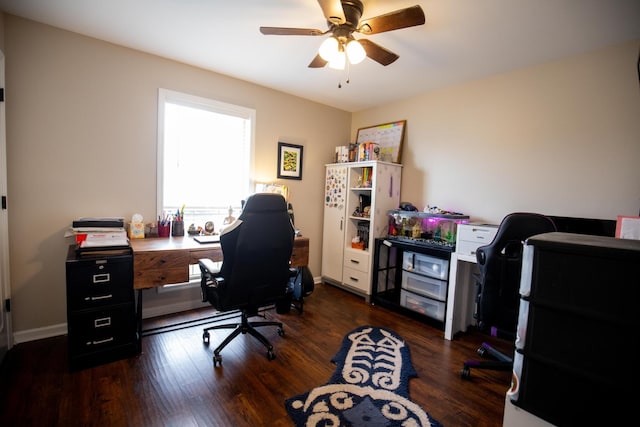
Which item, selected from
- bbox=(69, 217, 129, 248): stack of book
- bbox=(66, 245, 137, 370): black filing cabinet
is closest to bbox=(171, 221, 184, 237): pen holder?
bbox=(69, 217, 129, 248): stack of book

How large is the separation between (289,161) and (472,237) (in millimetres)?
2191

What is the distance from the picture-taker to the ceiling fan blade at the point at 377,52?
6.28 ft

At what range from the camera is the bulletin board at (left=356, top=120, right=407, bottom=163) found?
359cm

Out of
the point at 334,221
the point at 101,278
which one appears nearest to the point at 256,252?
the point at 101,278

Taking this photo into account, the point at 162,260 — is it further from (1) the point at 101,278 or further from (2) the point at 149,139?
(2) the point at 149,139

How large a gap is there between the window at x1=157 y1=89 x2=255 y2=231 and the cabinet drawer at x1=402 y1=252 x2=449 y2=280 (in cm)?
191

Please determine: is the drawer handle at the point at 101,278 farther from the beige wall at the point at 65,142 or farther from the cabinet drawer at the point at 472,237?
the cabinet drawer at the point at 472,237

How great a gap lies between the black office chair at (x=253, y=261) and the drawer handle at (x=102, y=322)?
2.06 feet

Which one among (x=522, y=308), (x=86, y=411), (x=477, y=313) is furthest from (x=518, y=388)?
(x=86, y=411)

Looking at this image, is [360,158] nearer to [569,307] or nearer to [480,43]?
[480,43]

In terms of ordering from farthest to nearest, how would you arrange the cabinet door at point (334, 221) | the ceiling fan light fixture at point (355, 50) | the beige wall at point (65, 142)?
the cabinet door at point (334, 221) < the beige wall at point (65, 142) < the ceiling fan light fixture at point (355, 50)

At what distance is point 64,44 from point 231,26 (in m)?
1.35

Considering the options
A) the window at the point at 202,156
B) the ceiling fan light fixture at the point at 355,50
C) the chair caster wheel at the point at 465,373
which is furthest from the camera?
the window at the point at 202,156

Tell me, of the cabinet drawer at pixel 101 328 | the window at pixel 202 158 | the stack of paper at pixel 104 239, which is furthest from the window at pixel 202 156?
the cabinet drawer at pixel 101 328
